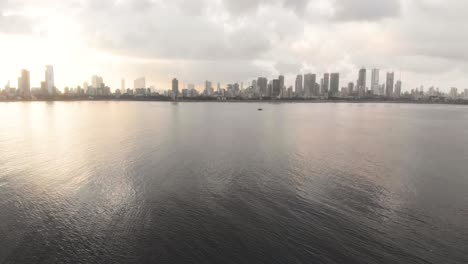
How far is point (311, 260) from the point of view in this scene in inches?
588

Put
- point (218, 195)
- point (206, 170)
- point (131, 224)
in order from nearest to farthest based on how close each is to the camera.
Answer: point (131, 224)
point (218, 195)
point (206, 170)

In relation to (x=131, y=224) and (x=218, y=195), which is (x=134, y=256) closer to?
(x=131, y=224)

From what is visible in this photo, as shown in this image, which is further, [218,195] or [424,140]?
[424,140]

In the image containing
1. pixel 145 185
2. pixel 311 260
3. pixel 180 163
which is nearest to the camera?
pixel 311 260

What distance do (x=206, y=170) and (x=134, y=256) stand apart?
16.3 metres

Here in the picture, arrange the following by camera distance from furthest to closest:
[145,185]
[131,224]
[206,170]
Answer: [206,170]
[145,185]
[131,224]

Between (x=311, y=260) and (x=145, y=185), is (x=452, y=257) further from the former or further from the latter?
(x=145, y=185)

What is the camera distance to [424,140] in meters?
55.3

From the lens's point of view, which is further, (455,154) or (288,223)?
(455,154)

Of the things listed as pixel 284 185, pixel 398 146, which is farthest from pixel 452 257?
pixel 398 146

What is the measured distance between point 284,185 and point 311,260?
445 inches

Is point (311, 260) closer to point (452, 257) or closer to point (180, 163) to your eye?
point (452, 257)

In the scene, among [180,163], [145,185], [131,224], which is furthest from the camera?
[180,163]

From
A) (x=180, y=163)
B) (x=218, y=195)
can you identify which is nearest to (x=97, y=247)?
(x=218, y=195)
